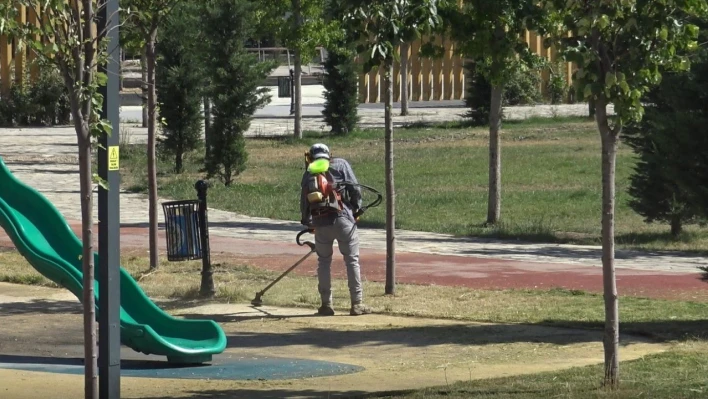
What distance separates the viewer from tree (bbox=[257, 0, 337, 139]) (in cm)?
2457

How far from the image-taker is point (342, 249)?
12305 millimetres

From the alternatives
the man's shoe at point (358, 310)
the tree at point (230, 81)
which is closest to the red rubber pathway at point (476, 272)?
the man's shoe at point (358, 310)

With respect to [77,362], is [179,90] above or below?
above

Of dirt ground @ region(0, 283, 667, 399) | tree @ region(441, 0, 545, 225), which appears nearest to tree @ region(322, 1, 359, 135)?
dirt ground @ region(0, 283, 667, 399)

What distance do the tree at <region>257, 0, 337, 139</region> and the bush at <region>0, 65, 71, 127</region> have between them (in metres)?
11.7

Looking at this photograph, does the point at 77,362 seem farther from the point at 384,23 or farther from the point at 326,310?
the point at 384,23

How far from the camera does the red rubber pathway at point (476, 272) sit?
1430cm

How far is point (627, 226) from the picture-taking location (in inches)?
801

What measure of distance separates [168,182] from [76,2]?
59.2 feet

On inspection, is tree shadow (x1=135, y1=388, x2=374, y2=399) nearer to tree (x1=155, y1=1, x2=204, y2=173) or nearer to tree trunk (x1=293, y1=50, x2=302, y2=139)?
tree (x1=155, y1=1, x2=204, y2=173)

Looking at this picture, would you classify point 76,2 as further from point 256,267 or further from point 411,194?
point 411,194

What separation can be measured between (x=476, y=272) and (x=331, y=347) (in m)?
5.15

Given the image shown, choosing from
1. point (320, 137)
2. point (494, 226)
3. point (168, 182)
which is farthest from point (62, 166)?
point (494, 226)

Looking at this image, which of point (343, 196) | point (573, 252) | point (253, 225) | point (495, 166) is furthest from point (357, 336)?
point (495, 166)
